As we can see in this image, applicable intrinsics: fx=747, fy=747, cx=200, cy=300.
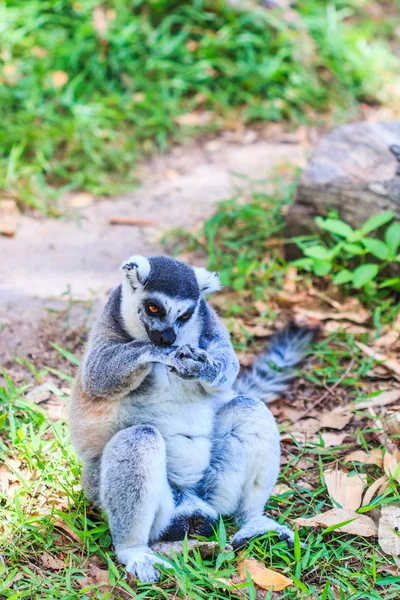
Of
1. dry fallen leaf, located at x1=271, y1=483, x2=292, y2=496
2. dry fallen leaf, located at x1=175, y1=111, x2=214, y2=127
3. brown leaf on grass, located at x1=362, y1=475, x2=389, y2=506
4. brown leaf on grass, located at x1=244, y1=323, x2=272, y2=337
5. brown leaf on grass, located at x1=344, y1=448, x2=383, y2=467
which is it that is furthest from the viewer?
dry fallen leaf, located at x1=175, y1=111, x2=214, y2=127

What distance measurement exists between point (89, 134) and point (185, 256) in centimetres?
227

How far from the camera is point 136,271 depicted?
4160mm

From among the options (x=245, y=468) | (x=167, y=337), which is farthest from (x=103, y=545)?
(x=167, y=337)

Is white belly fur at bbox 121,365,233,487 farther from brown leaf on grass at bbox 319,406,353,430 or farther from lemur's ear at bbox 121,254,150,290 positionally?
brown leaf on grass at bbox 319,406,353,430

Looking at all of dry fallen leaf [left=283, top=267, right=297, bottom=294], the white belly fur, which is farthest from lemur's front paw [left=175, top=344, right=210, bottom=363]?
dry fallen leaf [left=283, top=267, right=297, bottom=294]

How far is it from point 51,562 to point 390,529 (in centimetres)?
197

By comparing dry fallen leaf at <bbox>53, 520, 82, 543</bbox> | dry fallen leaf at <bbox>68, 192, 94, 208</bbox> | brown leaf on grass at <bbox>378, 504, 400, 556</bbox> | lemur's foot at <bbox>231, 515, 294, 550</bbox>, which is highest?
brown leaf on grass at <bbox>378, 504, 400, 556</bbox>

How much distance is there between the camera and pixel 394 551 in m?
4.27

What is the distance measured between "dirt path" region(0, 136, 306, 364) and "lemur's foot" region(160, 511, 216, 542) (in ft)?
7.49

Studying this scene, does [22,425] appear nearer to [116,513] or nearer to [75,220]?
[116,513]

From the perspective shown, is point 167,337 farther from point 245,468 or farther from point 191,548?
point 191,548

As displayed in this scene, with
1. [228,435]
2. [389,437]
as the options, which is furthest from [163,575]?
[389,437]

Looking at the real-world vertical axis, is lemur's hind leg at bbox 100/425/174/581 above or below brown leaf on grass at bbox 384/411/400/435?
above

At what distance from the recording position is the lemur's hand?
3.97 m
